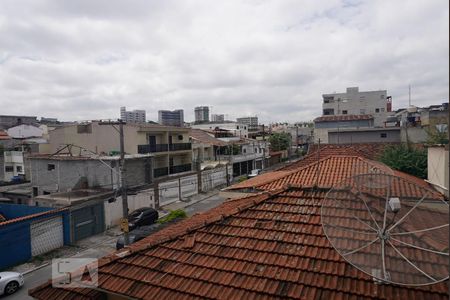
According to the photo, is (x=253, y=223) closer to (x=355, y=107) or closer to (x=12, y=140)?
→ (x=12, y=140)

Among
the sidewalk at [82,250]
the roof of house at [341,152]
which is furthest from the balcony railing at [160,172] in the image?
the roof of house at [341,152]

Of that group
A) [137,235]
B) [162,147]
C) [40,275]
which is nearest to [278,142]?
[162,147]

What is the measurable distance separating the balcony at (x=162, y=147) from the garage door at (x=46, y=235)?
484 inches

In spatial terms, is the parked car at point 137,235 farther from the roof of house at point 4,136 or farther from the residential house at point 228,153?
the roof of house at point 4,136

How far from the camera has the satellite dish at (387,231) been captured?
15.1 ft

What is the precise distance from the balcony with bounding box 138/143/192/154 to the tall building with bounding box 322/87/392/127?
1147 inches

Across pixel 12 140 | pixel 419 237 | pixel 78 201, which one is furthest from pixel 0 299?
pixel 12 140

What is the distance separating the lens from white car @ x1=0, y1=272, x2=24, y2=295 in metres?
12.2

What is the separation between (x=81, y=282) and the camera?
5.88 m

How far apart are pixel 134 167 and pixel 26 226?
1027 cm

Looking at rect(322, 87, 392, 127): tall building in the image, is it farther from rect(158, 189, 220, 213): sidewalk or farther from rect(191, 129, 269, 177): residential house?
rect(158, 189, 220, 213): sidewalk

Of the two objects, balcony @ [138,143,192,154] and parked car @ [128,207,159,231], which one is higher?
balcony @ [138,143,192,154]

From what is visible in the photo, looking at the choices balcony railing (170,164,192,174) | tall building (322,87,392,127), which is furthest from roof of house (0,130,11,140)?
tall building (322,87,392,127)

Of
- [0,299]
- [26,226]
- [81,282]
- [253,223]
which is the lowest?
[0,299]
